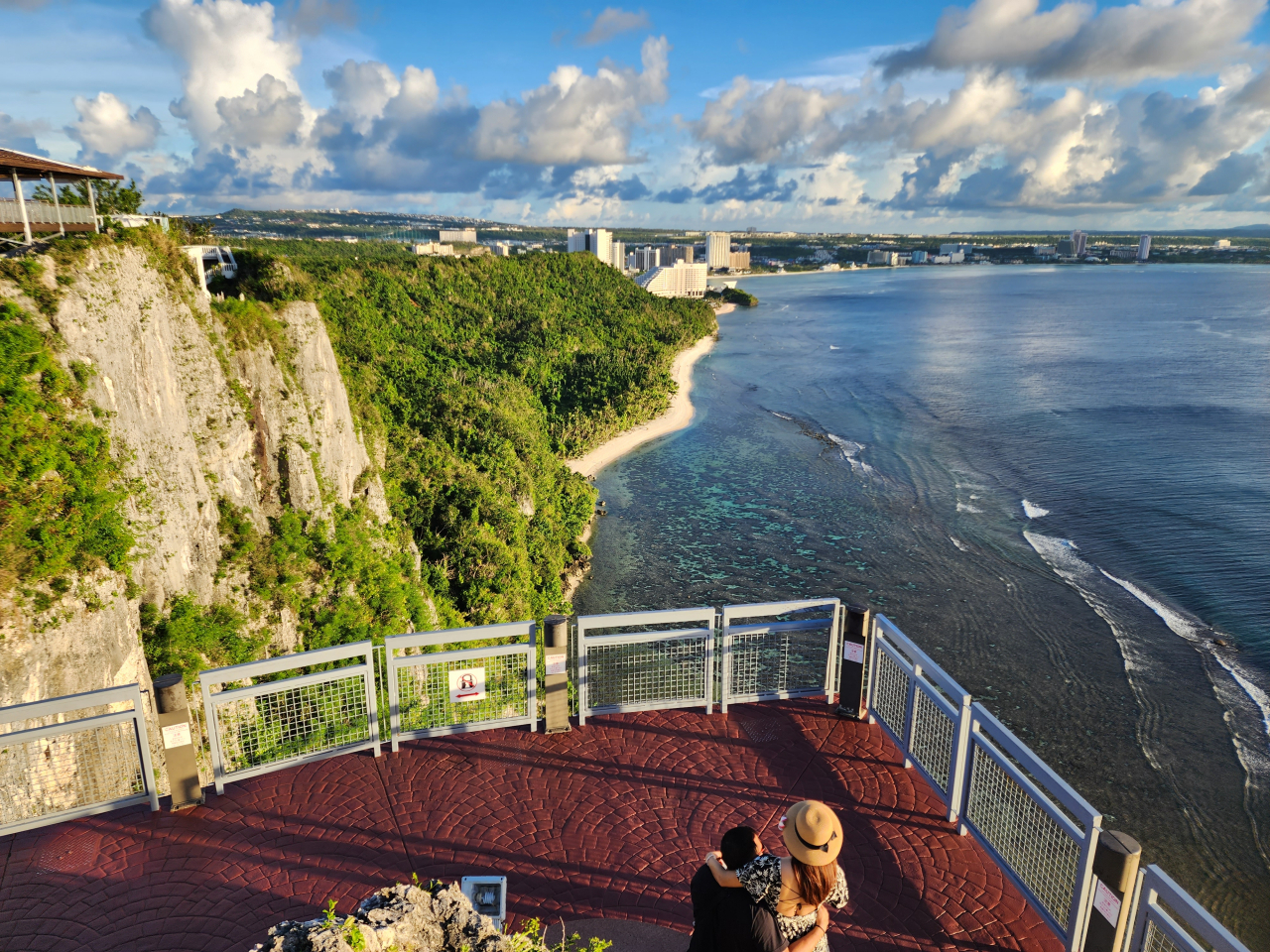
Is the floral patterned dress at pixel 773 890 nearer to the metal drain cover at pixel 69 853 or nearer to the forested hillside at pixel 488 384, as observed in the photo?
the metal drain cover at pixel 69 853

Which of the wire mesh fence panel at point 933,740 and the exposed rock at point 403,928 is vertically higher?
the exposed rock at point 403,928

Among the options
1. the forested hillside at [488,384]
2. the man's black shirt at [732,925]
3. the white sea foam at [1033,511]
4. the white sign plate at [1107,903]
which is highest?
the man's black shirt at [732,925]

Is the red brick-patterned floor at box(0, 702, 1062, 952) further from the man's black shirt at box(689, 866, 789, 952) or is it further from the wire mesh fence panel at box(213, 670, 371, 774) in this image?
the man's black shirt at box(689, 866, 789, 952)

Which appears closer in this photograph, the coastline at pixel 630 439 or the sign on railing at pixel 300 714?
the sign on railing at pixel 300 714

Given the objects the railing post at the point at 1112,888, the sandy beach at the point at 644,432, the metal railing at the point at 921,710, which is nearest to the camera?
the railing post at the point at 1112,888

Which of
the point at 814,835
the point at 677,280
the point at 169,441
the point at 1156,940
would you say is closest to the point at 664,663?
the point at 1156,940

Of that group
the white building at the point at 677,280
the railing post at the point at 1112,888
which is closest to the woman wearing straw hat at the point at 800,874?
the railing post at the point at 1112,888

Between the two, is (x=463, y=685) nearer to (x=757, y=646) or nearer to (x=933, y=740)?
(x=757, y=646)

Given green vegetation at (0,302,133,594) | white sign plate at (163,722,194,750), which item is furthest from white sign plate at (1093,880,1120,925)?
green vegetation at (0,302,133,594)
